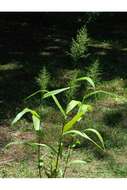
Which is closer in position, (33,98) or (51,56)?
(33,98)

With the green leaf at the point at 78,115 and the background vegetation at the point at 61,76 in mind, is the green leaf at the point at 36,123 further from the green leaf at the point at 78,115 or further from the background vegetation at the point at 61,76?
the background vegetation at the point at 61,76

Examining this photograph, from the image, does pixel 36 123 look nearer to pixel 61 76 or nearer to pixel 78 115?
pixel 78 115

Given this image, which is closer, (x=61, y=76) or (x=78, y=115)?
(x=78, y=115)

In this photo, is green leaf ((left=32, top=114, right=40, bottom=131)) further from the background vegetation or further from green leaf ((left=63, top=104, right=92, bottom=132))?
the background vegetation

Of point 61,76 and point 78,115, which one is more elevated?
point 78,115

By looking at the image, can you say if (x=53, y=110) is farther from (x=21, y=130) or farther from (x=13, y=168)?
(x=13, y=168)

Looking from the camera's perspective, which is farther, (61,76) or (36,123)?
(61,76)

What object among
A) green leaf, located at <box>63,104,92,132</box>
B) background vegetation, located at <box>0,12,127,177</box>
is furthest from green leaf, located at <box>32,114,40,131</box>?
background vegetation, located at <box>0,12,127,177</box>

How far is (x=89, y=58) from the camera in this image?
768 centimetres

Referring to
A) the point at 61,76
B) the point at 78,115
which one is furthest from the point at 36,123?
the point at 61,76

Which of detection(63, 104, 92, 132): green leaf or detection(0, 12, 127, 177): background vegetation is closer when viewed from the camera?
detection(63, 104, 92, 132): green leaf

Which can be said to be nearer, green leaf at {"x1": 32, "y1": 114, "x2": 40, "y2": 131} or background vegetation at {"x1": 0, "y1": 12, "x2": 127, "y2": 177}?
green leaf at {"x1": 32, "y1": 114, "x2": 40, "y2": 131}
